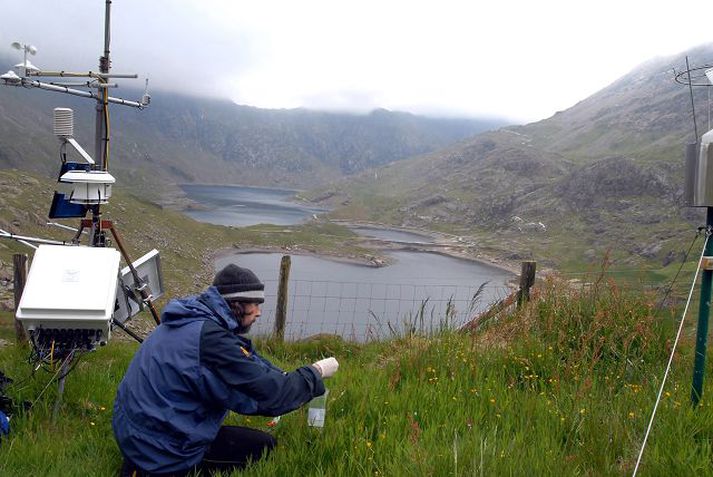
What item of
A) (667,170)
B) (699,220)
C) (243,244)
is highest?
(667,170)

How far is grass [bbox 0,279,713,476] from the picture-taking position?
3393 millimetres

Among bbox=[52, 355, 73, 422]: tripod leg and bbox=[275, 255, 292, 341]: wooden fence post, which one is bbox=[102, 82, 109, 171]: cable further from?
bbox=[275, 255, 292, 341]: wooden fence post

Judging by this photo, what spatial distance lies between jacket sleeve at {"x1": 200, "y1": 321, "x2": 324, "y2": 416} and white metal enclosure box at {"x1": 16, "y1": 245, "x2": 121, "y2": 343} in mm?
1335

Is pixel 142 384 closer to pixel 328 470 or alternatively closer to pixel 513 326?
pixel 328 470

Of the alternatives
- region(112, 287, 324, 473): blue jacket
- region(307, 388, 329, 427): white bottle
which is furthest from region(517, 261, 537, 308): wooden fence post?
region(112, 287, 324, 473): blue jacket

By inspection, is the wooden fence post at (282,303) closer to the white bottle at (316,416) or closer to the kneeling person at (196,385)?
the white bottle at (316,416)

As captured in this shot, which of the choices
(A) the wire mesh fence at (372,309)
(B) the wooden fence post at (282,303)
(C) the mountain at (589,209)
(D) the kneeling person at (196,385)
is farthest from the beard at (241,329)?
(C) the mountain at (589,209)

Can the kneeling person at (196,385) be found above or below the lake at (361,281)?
above

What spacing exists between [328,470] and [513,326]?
141 inches

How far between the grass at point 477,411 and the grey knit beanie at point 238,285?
0.99 metres

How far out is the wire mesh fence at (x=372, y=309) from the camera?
6668 mm

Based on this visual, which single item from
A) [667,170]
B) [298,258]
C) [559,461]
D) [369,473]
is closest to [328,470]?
[369,473]

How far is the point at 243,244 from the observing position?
4958 inches

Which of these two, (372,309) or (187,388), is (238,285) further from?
(372,309)
